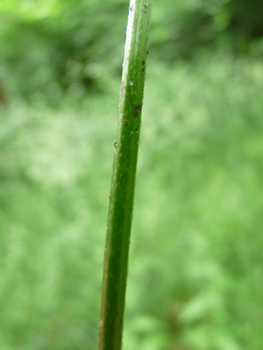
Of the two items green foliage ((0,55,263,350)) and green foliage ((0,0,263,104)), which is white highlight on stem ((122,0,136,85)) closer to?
green foliage ((0,55,263,350))

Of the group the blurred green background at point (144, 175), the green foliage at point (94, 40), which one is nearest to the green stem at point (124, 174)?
the blurred green background at point (144, 175)

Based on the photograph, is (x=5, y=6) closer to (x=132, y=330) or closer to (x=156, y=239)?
(x=156, y=239)

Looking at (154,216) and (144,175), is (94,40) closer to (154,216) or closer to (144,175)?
(144,175)

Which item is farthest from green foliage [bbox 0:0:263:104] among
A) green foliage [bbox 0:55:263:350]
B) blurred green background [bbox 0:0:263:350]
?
green foliage [bbox 0:55:263:350]

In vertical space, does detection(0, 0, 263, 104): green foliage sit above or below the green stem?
above

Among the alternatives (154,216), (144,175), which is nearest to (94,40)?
→ (144,175)

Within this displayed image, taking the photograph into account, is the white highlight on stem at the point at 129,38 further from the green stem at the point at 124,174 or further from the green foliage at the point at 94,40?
the green foliage at the point at 94,40
